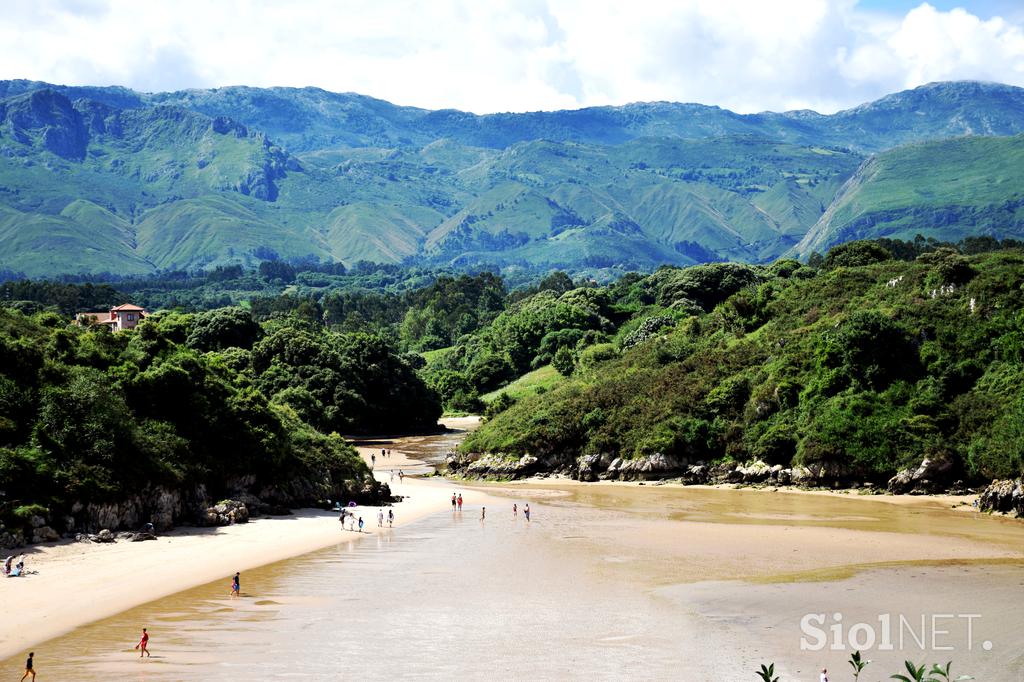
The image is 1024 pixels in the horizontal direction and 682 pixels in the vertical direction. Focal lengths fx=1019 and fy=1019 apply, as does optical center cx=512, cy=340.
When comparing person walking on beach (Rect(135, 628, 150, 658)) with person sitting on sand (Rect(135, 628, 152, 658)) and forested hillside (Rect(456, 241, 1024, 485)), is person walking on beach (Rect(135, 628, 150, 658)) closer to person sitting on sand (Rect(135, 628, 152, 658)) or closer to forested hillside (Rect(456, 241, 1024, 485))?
person sitting on sand (Rect(135, 628, 152, 658))

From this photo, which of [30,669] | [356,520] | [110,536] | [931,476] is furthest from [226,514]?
[931,476]

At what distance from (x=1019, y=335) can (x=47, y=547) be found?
178ft

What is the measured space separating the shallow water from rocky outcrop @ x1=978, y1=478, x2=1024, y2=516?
1476 millimetres

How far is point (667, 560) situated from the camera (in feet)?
138

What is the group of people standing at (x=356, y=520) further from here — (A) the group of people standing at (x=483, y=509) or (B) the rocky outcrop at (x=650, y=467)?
(B) the rocky outcrop at (x=650, y=467)

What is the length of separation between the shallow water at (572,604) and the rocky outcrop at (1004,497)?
1476 millimetres

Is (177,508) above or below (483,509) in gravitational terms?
above

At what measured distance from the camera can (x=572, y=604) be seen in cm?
3444

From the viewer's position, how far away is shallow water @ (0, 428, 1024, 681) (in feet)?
90.2

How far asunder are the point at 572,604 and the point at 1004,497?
93.8 ft

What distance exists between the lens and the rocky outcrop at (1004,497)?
50.9 m

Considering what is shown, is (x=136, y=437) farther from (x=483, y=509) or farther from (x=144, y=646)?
(x=144, y=646)

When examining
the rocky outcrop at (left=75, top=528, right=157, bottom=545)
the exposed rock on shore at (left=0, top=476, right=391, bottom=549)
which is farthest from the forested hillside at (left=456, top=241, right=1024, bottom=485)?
the rocky outcrop at (left=75, top=528, right=157, bottom=545)

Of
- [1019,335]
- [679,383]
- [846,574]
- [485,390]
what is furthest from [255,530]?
[485,390]
